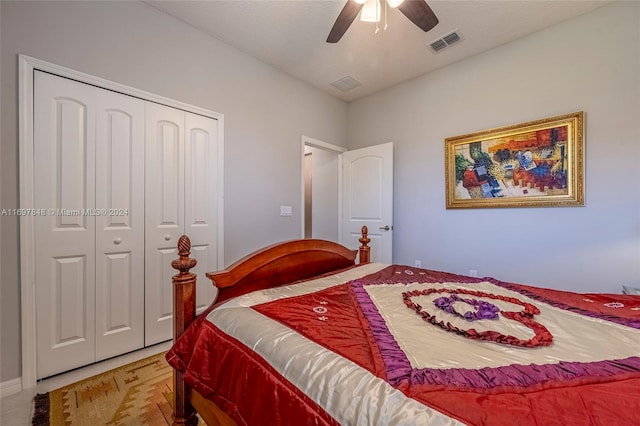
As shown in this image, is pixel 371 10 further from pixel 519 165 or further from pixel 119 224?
pixel 119 224

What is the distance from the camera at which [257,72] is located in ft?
9.72

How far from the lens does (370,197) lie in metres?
3.62

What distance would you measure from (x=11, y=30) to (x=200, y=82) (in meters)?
1.16

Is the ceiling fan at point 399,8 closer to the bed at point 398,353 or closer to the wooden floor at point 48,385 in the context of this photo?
the bed at point 398,353

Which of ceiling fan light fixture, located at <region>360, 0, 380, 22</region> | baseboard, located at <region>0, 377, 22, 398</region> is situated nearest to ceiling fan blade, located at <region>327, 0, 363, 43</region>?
ceiling fan light fixture, located at <region>360, 0, 380, 22</region>

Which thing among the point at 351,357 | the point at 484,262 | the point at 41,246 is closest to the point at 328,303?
the point at 351,357

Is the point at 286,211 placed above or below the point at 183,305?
above

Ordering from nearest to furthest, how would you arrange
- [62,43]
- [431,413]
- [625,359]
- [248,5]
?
[431,413] → [625,359] → [62,43] → [248,5]

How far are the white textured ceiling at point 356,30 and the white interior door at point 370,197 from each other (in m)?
1.02

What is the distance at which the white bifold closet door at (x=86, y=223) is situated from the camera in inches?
69.2

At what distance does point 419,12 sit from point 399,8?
0.14 m

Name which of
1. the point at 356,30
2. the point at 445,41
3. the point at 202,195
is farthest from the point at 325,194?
the point at 445,41

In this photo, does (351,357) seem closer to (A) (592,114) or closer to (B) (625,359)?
(B) (625,359)

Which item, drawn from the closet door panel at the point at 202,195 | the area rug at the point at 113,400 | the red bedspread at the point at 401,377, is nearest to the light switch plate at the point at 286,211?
the closet door panel at the point at 202,195
